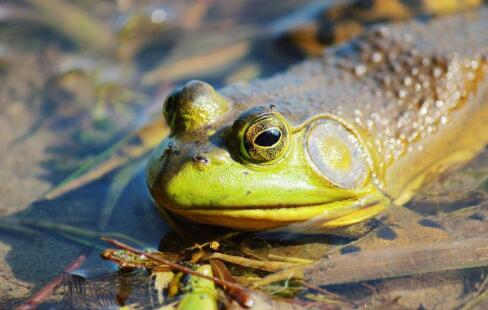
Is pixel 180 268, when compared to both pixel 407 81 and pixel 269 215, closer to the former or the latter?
pixel 269 215

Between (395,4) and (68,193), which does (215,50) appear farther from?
(68,193)

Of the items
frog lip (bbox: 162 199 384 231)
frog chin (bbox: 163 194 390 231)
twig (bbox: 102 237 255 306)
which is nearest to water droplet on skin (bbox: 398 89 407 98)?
frog chin (bbox: 163 194 390 231)

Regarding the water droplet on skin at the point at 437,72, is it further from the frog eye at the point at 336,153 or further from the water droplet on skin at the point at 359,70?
the frog eye at the point at 336,153

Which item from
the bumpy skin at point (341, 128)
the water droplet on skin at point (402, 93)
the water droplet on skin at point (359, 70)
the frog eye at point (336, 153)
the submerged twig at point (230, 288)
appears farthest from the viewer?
the water droplet on skin at point (359, 70)

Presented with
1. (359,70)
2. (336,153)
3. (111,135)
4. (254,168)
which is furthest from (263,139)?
(111,135)

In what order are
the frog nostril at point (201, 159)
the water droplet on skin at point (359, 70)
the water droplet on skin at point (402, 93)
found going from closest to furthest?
1. the frog nostril at point (201, 159)
2. the water droplet on skin at point (402, 93)
3. the water droplet on skin at point (359, 70)

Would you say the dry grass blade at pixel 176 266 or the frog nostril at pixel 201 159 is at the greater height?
the frog nostril at pixel 201 159

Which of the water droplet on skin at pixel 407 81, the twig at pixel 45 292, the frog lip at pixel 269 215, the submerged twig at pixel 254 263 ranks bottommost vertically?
the twig at pixel 45 292

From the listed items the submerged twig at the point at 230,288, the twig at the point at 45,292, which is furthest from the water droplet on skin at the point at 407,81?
the twig at the point at 45,292
